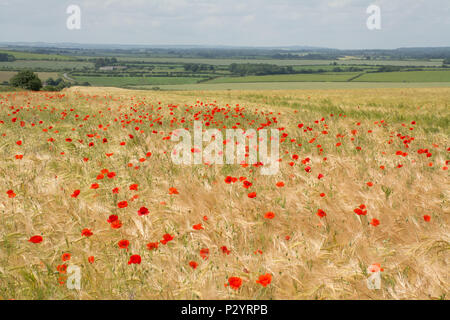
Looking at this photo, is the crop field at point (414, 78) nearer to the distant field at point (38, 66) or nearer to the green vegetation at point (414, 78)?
the green vegetation at point (414, 78)

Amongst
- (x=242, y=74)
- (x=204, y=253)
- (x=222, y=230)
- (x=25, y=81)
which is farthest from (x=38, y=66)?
(x=204, y=253)

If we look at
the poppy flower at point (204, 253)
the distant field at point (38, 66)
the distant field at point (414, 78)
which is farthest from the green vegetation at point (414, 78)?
the distant field at point (38, 66)

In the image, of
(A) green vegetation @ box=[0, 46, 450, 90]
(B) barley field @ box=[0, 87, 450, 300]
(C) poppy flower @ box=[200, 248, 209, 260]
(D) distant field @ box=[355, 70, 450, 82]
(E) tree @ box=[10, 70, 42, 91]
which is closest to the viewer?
(B) barley field @ box=[0, 87, 450, 300]

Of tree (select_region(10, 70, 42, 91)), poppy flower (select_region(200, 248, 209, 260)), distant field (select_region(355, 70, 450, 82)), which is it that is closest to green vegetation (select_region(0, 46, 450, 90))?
distant field (select_region(355, 70, 450, 82))

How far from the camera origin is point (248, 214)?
265 cm

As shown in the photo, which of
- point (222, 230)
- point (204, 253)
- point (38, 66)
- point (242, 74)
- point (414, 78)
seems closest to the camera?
point (204, 253)

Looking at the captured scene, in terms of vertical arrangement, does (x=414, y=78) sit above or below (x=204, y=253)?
above

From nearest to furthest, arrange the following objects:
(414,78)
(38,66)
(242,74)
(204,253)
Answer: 1. (204,253)
2. (414,78)
3. (242,74)
4. (38,66)

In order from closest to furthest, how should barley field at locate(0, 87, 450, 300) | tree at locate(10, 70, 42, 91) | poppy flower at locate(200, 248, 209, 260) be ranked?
1. barley field at locate(0, 87, 450, 300)
2. poppy flower at locate(200, 248, 209, 260)
3. tree at locate(10, 70, 42, 91)

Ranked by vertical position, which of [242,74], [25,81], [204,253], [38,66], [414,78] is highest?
[38,66]

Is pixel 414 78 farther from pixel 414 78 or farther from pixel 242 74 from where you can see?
pixel 242 74

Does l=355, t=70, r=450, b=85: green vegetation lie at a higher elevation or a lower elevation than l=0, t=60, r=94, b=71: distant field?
lower

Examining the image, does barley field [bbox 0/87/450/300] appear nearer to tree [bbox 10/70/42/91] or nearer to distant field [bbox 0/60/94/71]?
tree [bbox 10/70/42/91]
